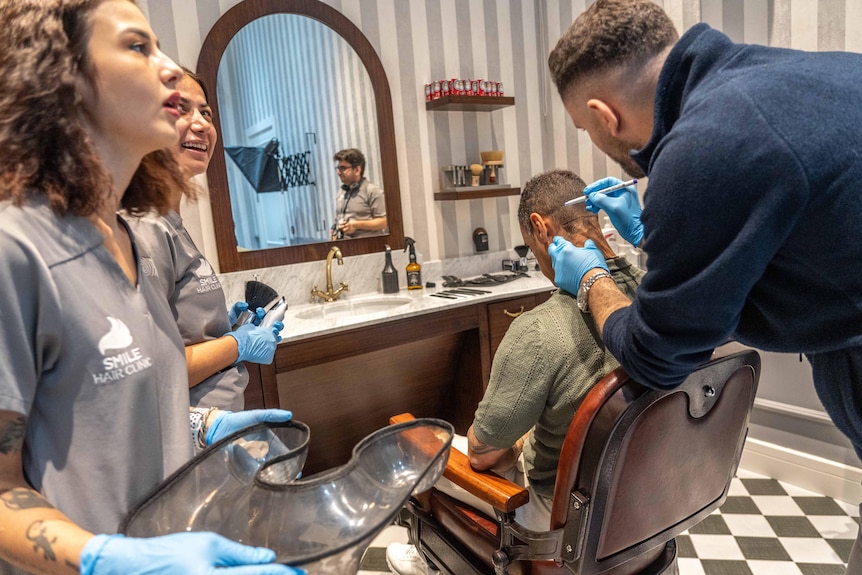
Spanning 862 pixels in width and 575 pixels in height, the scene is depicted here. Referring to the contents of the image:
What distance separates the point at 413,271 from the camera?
10.2ft

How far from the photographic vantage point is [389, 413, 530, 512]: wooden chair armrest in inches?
48.2

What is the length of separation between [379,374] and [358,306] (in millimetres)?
403

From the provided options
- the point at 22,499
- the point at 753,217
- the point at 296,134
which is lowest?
the point at 22,499

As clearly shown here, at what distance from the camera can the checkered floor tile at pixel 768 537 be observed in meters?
2.01

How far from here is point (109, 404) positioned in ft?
2.30

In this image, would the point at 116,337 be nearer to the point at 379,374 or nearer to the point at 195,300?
the point at 195,300

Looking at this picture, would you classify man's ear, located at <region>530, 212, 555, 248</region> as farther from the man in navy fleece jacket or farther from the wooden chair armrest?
the wooden chair armrest

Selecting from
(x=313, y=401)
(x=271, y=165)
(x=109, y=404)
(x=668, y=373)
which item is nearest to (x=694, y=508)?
(x=668, y=373)

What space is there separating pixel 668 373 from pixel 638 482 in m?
0.28

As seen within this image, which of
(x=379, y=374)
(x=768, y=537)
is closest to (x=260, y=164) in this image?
(x=379, y=374)

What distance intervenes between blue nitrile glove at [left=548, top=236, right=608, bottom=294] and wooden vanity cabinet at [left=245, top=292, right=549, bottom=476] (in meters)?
1.15

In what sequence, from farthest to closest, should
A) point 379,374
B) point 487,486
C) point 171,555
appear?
point 379,374 → point 487,486 → point 171,555

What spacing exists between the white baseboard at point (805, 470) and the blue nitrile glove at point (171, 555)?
2.58 meters

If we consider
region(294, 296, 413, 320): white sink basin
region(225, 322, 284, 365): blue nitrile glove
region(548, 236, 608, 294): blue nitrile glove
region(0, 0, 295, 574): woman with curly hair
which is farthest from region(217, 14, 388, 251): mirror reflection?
region(0, 0, 295, 574): woman with curly hair
